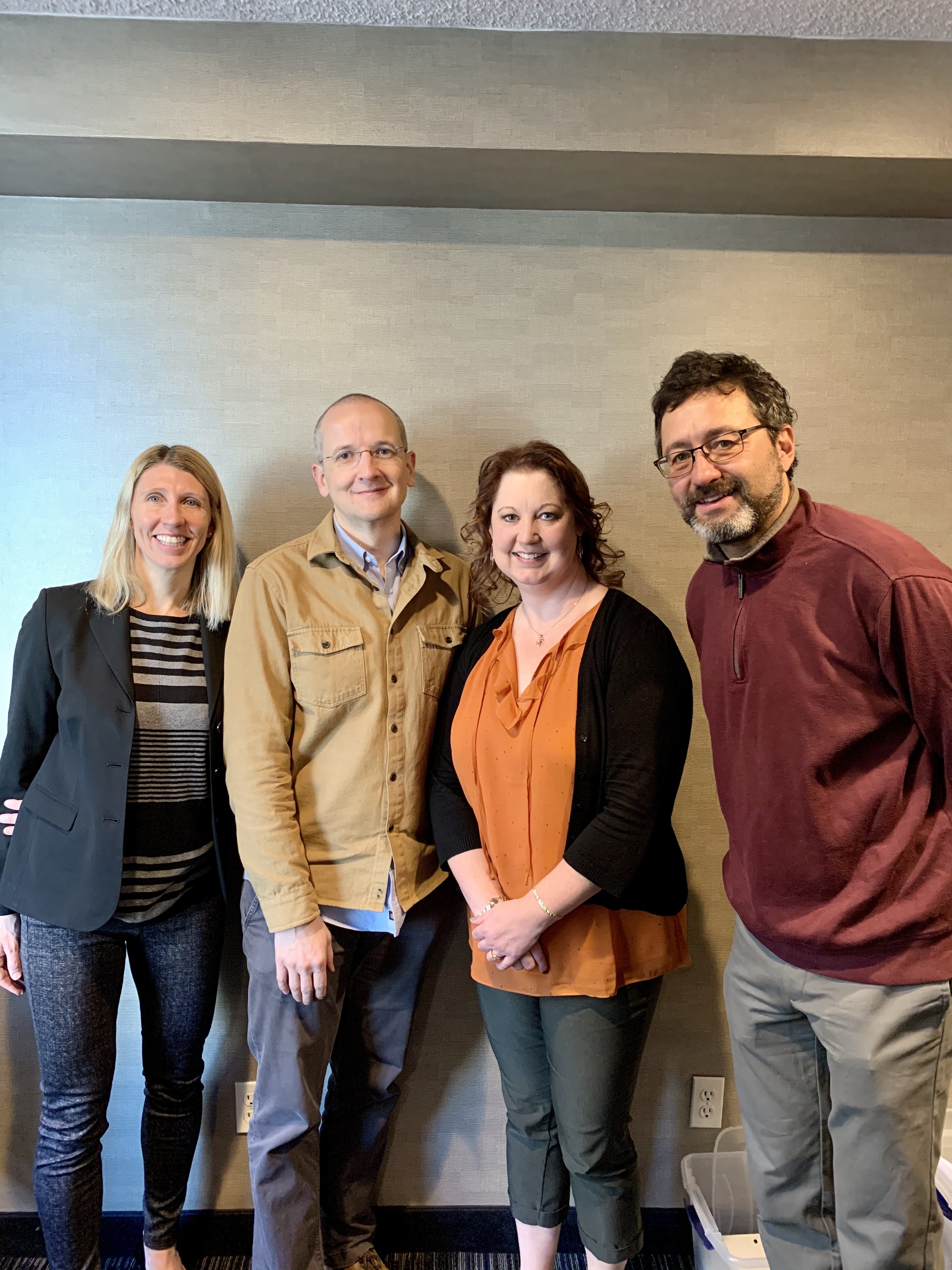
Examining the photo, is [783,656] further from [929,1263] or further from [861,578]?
[929,1263]

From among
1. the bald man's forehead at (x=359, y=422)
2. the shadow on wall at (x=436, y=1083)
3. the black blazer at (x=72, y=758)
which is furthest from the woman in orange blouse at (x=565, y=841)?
the black blazer at (x=72, y=758)

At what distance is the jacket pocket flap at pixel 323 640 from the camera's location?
1.57 m

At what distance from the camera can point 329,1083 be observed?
179 cm

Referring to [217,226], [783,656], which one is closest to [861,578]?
[783,656]

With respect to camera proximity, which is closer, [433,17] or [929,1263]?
[929,1263]

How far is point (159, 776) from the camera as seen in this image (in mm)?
1617

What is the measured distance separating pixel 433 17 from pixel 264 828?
1646 millimetres

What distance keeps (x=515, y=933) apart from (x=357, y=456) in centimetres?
95

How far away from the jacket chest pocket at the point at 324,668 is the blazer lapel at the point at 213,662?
0.60 ft

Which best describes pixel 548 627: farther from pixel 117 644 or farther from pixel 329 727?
pixel 117 644

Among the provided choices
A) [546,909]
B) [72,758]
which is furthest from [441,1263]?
[72,758]

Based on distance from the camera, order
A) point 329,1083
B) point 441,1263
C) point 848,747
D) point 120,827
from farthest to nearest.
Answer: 1. point 441,1263
2. point 329,1083
3. point 120,827
4. point 848,747

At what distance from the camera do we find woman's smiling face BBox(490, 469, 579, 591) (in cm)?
149

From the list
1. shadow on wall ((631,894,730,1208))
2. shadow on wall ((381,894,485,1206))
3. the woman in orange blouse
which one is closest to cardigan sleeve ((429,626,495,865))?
the woman in orange blouse
